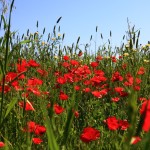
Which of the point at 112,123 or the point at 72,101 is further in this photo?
the point at 112,123

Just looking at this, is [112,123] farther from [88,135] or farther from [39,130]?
[39,130]

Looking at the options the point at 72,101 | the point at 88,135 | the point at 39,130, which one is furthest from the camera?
the point at 39,130

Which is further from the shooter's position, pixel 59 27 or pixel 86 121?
pixel 59 27

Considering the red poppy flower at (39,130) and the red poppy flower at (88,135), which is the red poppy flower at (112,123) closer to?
the red poppy flower at (88,135)

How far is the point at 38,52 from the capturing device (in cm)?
467

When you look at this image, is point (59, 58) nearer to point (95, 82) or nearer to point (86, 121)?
point (95, 82)

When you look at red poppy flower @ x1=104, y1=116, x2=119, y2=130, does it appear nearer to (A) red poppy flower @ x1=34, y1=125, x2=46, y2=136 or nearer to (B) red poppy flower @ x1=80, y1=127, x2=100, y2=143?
(B) red poppy flower @ x1=80, y1=127, x2=100, y2=143

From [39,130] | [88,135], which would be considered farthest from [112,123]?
[39,130]

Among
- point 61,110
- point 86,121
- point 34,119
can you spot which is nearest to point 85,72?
Result: point 86,121

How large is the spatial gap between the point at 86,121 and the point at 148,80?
1139 millimetres

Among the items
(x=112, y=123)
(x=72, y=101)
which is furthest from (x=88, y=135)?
(x=72, y=101)

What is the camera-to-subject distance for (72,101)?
2.35 feet

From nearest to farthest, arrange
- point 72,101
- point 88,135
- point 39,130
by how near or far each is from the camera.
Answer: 1. point 72,101
2. point 88,135
3. point 39,130

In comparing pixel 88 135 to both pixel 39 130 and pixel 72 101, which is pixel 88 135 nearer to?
pixel 39 130
